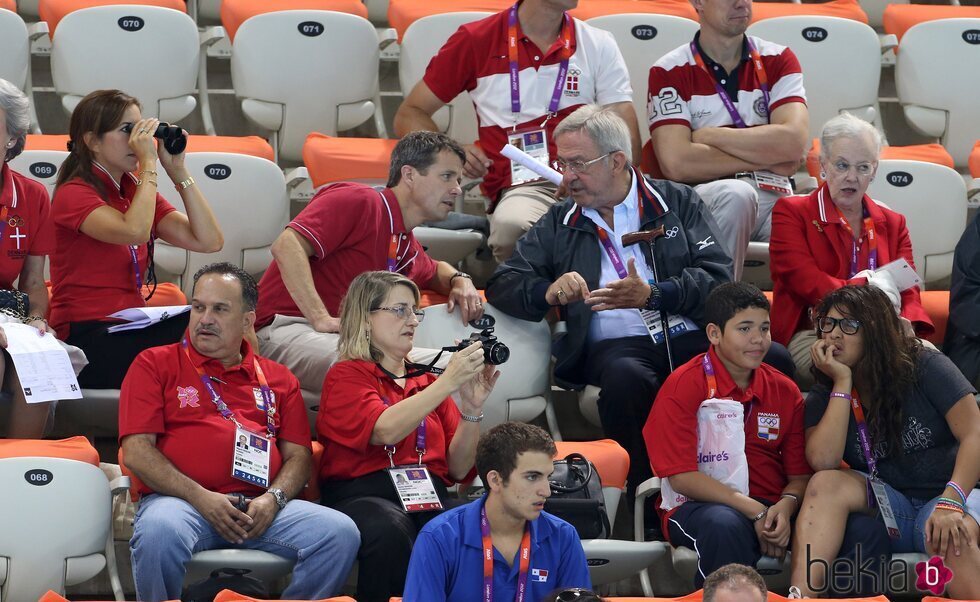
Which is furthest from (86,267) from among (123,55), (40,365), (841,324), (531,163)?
(841,324)

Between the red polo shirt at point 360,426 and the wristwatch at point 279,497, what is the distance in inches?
7.0

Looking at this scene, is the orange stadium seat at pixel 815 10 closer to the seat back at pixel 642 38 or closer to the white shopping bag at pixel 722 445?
the seat back at pixel 642 38

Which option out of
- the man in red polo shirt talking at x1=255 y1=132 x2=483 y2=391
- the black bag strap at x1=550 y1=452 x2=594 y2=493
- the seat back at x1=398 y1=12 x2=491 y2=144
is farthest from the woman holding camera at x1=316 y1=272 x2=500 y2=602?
the seat back at x1=398 y1=12 x2=491 y2=144

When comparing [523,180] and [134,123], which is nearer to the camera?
[134,123]

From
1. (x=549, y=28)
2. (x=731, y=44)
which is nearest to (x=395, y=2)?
(x=549, y=28)

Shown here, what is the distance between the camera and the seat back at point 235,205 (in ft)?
14.5

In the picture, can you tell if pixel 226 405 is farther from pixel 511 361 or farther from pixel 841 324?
pixel 841 324

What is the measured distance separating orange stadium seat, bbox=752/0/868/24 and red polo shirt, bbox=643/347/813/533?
2213mm

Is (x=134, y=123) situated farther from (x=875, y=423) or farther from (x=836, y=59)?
(x=836, y=59)

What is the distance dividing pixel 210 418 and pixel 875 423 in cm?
166

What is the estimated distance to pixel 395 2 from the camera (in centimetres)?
536

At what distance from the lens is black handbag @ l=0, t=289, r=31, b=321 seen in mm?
3691

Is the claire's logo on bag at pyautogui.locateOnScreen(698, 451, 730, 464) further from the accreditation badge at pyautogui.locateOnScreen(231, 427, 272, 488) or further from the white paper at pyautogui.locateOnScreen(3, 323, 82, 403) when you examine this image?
the white paper at pyautogui.locateOnScreen(3, 323, 82, 403)

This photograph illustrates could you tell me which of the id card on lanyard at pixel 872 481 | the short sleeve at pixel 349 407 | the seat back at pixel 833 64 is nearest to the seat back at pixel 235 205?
the short sleeve at pixel 349 407
